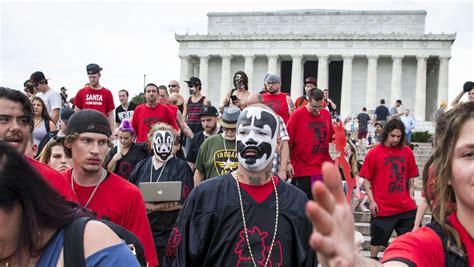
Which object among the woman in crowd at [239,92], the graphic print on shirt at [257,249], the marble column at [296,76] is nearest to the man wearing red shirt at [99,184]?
the graphic print on shirt at [257,249]

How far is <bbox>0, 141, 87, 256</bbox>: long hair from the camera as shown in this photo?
2.11 meters

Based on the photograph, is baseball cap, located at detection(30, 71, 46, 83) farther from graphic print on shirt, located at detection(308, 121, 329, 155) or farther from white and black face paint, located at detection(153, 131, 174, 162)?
graphic print on shirt, located at detection(308, 121, 329, 155)

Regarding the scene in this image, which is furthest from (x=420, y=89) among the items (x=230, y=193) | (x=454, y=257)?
(x=454, y=257)

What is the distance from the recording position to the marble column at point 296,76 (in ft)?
180

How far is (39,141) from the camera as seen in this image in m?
8.34

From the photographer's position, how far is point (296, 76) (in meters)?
55.5

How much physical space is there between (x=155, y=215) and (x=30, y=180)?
4.31 meters

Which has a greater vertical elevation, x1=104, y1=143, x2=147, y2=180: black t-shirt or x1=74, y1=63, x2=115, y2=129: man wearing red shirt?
x1=74, y1=63, x2=115, y2=129: man wearing red shirt

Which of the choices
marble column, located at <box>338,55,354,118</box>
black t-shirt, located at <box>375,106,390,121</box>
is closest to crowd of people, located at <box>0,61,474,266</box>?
black t-shirt, located at <box>375,106,390,121</box>

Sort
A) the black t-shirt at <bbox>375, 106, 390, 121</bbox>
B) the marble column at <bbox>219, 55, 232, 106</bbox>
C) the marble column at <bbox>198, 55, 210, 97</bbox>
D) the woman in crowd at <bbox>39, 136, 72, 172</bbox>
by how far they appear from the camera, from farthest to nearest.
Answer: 1. the marble column at <bbox>198, 55, 210, 97</bbox>
2. the marble column at <bbox>219, 55, 232, 106</bbox>
3. the black t-shirt at <bbox>375, 106, 390, 121</bbox>
4. the woman in crowd at <bbox>39, 136, 72, 172</bbox>

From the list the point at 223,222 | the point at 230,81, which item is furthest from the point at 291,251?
the point at 230,81

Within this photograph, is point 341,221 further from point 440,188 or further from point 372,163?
point 372,163

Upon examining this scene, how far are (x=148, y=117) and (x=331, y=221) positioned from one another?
344 inches

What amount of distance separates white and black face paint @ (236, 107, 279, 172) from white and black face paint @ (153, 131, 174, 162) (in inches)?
96.6
